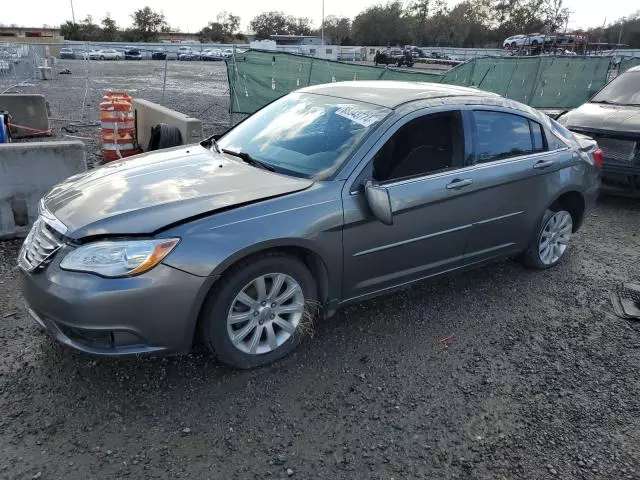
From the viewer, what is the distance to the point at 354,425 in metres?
2.75

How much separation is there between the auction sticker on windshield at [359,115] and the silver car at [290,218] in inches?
0.5

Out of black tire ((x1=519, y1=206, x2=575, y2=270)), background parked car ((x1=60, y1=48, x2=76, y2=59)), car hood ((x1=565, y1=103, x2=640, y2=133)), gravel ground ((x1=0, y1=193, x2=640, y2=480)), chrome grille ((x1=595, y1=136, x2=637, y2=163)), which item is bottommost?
gravel ground ((x1=0, y1=193, x2=640, y2=480))

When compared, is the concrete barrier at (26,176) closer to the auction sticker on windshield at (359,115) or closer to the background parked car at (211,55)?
the auction sticker on windshield at (359,115)

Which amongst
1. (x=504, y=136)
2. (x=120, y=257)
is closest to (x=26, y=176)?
(x=120, y=257)

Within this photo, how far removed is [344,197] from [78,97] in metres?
17.9

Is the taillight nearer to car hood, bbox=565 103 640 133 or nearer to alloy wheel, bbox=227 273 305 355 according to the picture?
car hood, bbox=565 103 640 133

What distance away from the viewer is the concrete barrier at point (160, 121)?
7.11 m

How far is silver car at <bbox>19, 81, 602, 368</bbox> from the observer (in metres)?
2.70

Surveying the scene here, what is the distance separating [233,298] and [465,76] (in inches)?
513

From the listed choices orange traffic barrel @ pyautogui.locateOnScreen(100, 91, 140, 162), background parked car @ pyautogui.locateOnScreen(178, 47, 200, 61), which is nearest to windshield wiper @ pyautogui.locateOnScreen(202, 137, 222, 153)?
orange traffic barrel @ pyautogui.locateOnScreen(100, 91, 140, 162)

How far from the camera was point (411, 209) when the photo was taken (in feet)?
11.5

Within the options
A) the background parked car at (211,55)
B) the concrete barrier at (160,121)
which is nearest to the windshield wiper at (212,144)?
the concrete barrier at (160,121)

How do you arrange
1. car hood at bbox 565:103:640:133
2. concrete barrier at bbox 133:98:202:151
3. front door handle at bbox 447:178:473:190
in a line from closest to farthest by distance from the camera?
front door handle at bbox 447:178:473:190 < car hood at bbox 565:103:640:133 < concrete barrier at bbox 133:98:202:151

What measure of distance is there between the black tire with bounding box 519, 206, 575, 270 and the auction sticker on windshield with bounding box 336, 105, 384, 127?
195 centimetres
